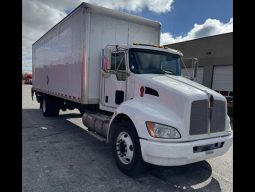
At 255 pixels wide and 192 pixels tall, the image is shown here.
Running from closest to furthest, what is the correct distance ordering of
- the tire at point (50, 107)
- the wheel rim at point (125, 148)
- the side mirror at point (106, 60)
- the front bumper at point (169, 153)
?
the front bumper at point (169, 153) < the wheel rim at point (125, 148) < the side mirror at point (106, 60) < the tire at point (50, 107)

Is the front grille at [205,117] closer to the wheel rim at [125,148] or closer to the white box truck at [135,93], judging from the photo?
the white box truck at [135,93]

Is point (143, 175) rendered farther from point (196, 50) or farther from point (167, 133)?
point (196, 50)

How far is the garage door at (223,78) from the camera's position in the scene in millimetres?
17422

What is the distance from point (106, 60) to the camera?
17.3 feet

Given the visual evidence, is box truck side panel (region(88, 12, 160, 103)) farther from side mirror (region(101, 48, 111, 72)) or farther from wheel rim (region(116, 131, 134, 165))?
wheel rim (region(116, 131, 134, 165))

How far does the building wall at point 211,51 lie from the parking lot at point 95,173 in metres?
14.6

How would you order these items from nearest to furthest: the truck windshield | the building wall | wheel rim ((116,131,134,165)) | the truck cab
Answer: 1. the truck cab
2. wheel rim ((116,131,134,165))
3. the truck windshield
4. the building wall

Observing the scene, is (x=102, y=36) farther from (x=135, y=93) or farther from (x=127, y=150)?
(x=127, y=150)

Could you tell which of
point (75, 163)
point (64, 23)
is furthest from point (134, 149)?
point (64, 23)

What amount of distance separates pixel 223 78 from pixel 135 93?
51.4 feet

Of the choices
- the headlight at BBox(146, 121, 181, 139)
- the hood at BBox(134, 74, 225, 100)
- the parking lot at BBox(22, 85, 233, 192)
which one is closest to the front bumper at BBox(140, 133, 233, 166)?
the headlight at BBox(146, 121, 181, 139)

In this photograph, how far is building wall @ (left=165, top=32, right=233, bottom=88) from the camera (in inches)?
712

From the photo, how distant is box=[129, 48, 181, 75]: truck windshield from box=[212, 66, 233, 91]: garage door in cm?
1399

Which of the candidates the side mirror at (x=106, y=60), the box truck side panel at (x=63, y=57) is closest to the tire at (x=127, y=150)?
the side mirror at (x=106, y=60)
